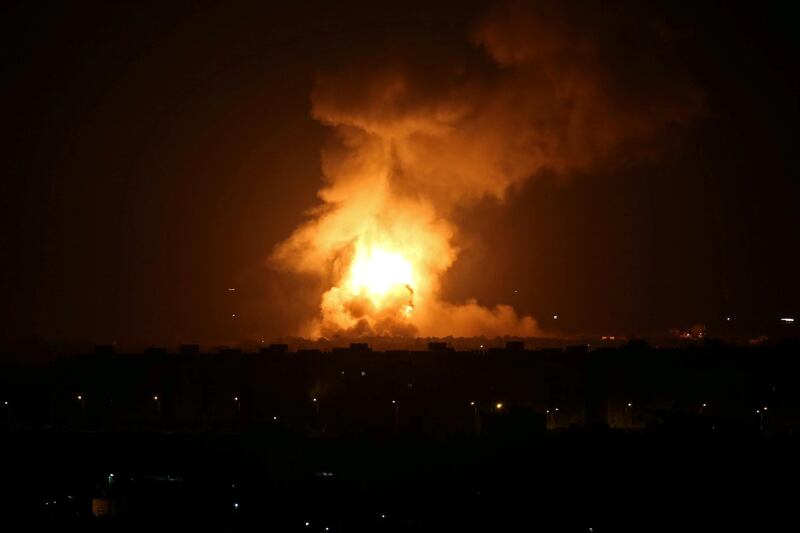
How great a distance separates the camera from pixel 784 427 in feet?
130

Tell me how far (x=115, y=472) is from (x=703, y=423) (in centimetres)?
1681

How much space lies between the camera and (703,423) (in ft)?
112

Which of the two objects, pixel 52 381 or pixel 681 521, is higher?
pixel 52 381

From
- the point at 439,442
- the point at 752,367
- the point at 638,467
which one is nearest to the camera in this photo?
the point at 638,467

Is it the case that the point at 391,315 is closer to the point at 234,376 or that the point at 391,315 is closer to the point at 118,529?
the point at 234,376

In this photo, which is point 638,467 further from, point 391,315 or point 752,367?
point 391,315

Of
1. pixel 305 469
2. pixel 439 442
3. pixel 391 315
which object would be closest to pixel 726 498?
pixel 439 442

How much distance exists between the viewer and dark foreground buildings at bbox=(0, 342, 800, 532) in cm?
2817

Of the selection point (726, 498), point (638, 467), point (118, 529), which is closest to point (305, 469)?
point (118, 529)

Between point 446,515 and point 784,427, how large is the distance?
16.8m

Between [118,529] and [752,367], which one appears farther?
[752,367]

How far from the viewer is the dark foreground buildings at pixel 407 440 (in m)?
28.2

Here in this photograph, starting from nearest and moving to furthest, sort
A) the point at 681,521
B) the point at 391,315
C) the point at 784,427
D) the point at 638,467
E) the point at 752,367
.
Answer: the point at 681,521 < the point at 638,467 < the point at 784,427 < the point at 752,367 < the point at 391,315

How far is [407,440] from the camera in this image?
109 ft
